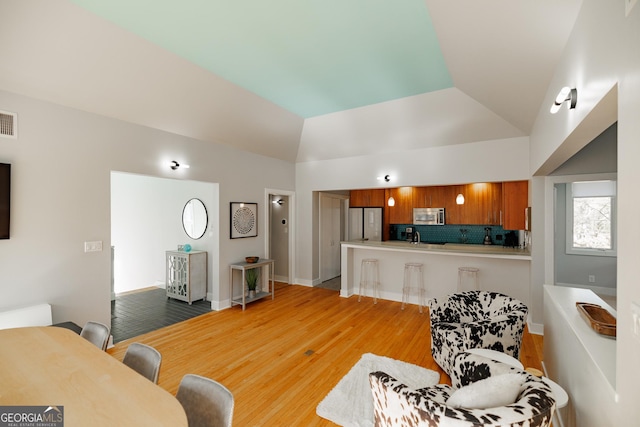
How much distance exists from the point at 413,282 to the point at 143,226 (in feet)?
19.2

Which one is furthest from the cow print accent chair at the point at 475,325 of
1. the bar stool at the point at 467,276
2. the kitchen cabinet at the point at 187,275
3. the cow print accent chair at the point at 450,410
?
the kitchen cabinet at the point at 187,275

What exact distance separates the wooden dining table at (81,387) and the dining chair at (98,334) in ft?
0.90

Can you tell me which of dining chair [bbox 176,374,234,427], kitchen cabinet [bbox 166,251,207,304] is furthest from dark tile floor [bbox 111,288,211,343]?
dining chair [bbox 176,374,234,427]

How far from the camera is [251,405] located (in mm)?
2350

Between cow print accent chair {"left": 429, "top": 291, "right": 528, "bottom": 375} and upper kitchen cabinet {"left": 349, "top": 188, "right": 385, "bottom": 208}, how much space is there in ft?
12.0

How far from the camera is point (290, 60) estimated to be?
3051mm

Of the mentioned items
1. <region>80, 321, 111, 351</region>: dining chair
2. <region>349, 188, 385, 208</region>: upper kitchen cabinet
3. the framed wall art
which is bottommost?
<region>80, 321, 111, 351</region>: dining chair

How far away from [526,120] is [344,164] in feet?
10.2

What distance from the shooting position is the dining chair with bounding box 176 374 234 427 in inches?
47.7

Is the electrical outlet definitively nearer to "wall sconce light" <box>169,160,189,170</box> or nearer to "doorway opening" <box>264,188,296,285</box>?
"wall sconce light" <box>169,160,189,170</box>

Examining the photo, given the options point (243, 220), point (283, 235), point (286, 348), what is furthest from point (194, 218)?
point (286, 348)

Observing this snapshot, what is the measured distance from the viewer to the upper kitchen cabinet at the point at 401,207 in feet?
21.4

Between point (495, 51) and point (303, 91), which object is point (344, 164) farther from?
point (495, 51)

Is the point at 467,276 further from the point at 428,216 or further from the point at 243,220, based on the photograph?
the point at 243,220
